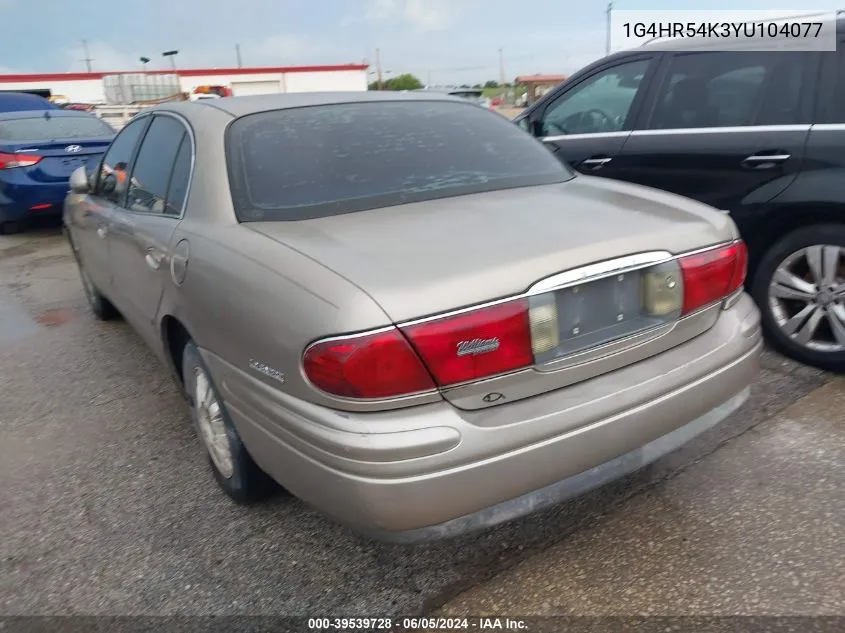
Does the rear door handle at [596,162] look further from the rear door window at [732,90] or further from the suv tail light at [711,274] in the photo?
the suv tail light at [711,274]

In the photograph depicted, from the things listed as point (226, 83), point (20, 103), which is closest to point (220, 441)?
point (20, 103)

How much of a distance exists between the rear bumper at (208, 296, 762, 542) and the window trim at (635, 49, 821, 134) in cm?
186

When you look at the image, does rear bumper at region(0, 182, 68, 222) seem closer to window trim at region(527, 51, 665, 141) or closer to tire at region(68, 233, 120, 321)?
tire at region(68, 233, 120, 321)

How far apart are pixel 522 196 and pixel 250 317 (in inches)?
43.6

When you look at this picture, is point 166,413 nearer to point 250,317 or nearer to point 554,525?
point 250,317

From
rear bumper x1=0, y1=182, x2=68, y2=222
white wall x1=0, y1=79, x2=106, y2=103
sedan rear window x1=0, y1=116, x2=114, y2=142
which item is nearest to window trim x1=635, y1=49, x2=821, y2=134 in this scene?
rear bumper x1=0, y1=182, x2=68, y2=222

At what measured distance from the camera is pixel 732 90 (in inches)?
151

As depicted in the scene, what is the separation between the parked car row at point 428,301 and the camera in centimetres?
187

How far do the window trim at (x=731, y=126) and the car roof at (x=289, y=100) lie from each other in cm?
134

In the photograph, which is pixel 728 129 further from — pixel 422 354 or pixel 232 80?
pixel 232 80

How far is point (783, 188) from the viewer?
354cm

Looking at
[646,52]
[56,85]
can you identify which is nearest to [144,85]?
[56,85]

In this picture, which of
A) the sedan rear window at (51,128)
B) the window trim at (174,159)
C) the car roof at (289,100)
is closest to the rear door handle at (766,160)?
the car roof at (289,100)

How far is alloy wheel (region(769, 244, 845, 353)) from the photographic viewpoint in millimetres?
3445
